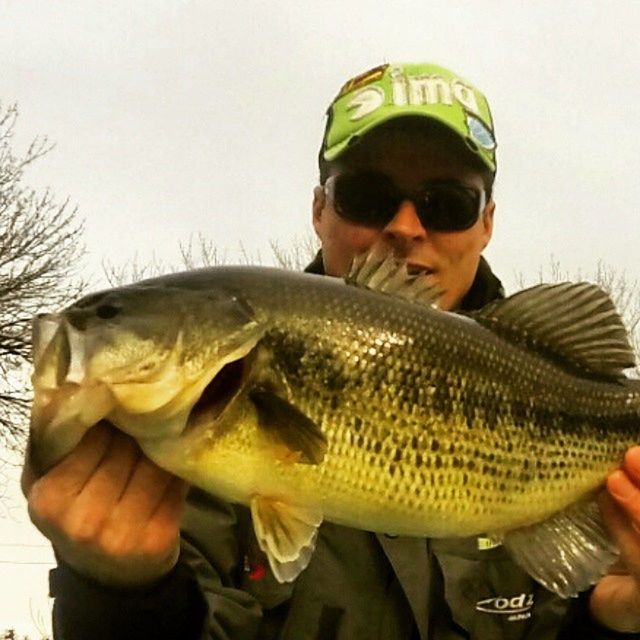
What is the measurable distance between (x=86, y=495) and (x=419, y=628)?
127 centimetres

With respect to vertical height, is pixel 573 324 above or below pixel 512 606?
above

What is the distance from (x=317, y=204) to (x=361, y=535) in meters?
1.31

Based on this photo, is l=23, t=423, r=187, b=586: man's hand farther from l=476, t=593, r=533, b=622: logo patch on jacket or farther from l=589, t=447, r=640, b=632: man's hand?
l=476, t=593, r=533, b=622: logo patch on jacket

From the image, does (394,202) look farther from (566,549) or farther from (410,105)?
(566,549)

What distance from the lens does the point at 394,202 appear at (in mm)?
3242

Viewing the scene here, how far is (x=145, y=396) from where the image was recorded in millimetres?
1735

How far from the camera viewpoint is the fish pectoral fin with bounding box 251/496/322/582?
6.23 ft

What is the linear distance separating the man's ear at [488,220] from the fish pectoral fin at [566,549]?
4.67 ft

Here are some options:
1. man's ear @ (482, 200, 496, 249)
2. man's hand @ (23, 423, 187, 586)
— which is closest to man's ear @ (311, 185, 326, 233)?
man's ear @ (482, 200, 496, 249)

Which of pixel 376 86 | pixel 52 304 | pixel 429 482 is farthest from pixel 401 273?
pixel 52 304

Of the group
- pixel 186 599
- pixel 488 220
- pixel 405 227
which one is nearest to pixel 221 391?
pixel 186 599

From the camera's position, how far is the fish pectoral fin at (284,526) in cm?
190

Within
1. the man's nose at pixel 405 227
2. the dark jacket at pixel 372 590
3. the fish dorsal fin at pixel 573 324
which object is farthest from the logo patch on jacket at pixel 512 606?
the man's nose at pixel 405 227

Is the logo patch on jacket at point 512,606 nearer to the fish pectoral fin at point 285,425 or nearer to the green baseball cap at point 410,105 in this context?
the fish pectoral fin at point 285,425
